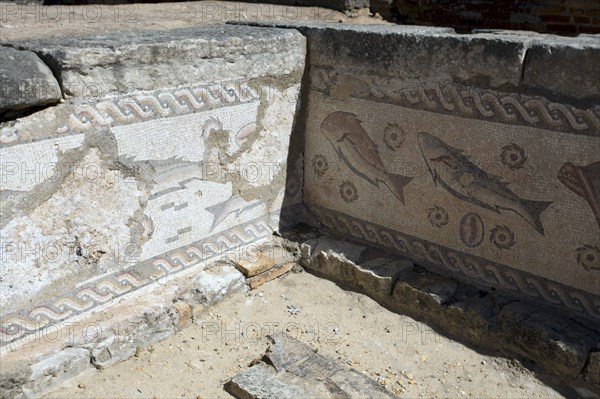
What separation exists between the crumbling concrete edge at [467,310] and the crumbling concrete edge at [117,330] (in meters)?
0.34

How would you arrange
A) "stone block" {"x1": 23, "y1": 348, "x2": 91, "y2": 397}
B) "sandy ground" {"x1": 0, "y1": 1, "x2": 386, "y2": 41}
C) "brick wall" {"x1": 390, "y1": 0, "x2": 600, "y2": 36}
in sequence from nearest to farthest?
"stone block" {"x1": 23, "y1": 348, "x2": 91, "y2": 397}, "sandy ground" {"x1": 0, "y1": 1, "x2": 386, "y2": 41}, "brick wall" {"x1": 390, "y1": 0, "x2": 600, "y2": 36}

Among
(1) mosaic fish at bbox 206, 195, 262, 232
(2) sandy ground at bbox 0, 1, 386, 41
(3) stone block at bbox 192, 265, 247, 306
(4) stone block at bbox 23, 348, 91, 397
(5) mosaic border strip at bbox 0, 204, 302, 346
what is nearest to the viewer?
(4) stone block at bbox 23, 348, 91, 397

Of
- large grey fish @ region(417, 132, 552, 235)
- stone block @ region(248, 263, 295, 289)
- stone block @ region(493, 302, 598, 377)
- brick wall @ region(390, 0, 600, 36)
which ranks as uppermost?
brick wall @ region(390, 0, 600, 36)

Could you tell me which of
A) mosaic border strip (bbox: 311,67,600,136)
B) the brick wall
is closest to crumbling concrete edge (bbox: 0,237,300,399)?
mosaic border strip (bbox: 311,67,600,136)

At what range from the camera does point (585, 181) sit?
2.21m

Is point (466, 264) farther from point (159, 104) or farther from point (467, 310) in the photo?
point (159, 104)

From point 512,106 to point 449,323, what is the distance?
921 mm

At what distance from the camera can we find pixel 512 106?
232cm

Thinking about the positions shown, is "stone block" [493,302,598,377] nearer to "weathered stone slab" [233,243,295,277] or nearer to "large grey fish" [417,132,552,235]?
"large grey fish" [417,132,552,235]

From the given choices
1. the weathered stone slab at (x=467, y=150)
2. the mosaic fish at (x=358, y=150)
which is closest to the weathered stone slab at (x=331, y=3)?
the weathered stone slab at (x=467, y=150)

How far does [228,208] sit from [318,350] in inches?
32.2

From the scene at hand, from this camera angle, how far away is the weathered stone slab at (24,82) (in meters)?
1.89

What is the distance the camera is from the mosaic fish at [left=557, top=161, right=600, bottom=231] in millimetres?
2184

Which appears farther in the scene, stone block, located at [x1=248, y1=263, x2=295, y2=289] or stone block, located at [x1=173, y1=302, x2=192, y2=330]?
stone block, located at [x1=248, y1=263, x2=295, y2=289]
